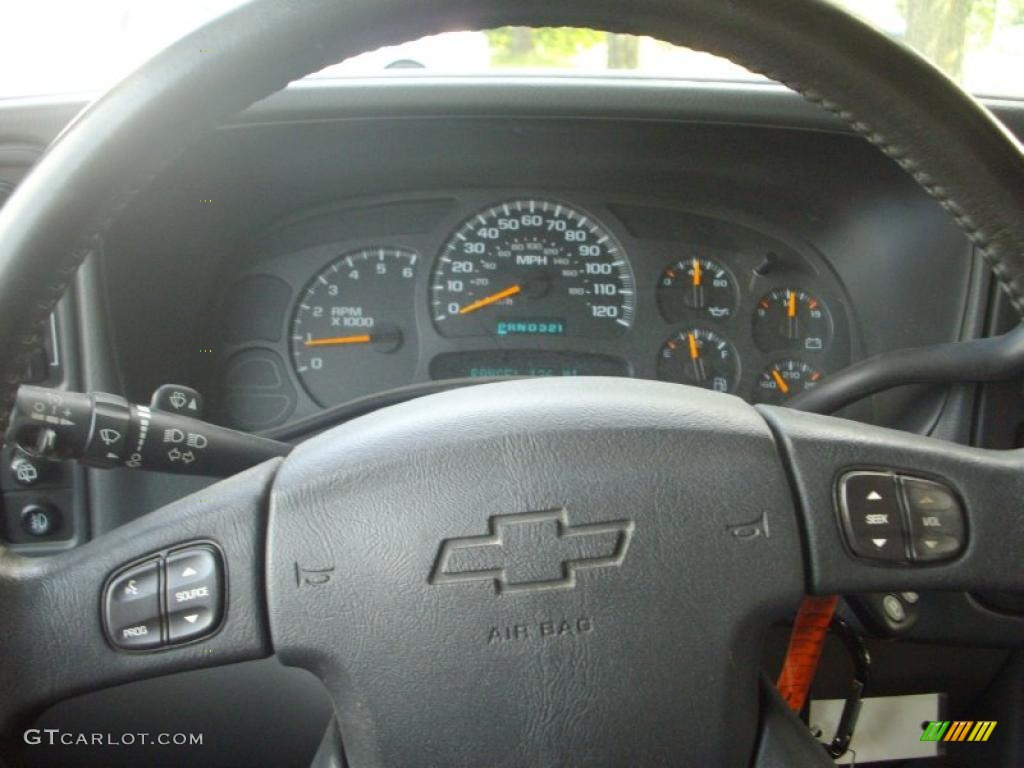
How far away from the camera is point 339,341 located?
2182mm

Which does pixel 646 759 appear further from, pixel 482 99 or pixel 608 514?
pixel 482 99

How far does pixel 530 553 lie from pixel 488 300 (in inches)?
54.5

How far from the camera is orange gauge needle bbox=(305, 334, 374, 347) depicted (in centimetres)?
218

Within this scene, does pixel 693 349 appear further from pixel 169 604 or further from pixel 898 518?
pixel 169 604

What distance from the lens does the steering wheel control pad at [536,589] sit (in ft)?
2.77

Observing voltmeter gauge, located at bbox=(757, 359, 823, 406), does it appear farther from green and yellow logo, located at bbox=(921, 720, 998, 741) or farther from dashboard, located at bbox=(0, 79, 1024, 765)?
green and yellow logo, located at bbox=(921, 720, 998, 741)

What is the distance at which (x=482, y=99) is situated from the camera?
1829 mm

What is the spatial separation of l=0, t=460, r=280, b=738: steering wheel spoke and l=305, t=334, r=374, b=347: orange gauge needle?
131 cm

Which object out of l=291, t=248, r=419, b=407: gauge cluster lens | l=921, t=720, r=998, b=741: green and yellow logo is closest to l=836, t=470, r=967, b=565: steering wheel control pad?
l=921, t=720, r=998, b=741: green and yellow logo

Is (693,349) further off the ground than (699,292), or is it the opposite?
(699,292)

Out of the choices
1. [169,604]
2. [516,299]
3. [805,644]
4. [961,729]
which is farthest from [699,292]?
[169,604]

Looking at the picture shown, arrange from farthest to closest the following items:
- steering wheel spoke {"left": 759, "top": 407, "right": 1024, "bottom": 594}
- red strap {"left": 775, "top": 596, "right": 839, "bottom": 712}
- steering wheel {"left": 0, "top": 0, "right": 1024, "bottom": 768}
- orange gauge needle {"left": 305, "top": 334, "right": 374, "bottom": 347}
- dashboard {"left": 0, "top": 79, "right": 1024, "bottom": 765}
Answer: orange gauge needle {"left": 305, "top": 334, "right": 374, "bottom": 347} → dashboard {"left": 0, "top": 79, "right": 1024, "bottom": 765} → red strap {"left": 775, "top": 596, "right": 839, "bottom": 712} → steering wheel spoke {"left": 759, "top": 407, "right": 1024, "bottom": 594} → steering wheel {"left": 0, "top": 0, "right": 1024, "bottom": 768}

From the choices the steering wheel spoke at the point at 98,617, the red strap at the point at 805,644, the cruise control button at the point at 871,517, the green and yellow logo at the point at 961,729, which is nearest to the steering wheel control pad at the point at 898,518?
the cruise control button at the point at 871,517

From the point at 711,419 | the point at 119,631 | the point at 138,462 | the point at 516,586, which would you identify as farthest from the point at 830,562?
the point at 138,462
